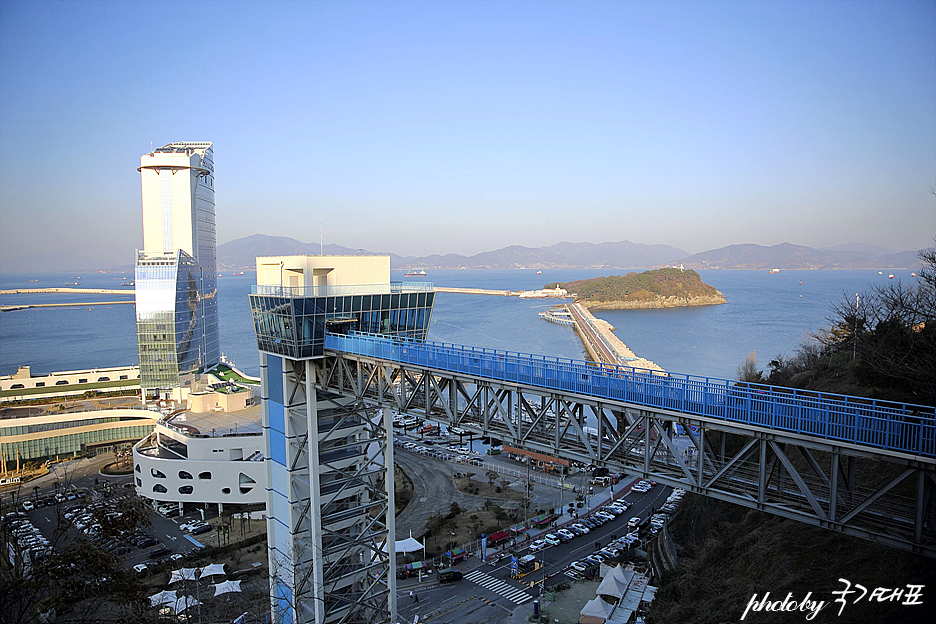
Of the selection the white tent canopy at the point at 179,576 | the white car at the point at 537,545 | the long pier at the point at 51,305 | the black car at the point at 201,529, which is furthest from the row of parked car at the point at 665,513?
the long pier at the point at 51,305

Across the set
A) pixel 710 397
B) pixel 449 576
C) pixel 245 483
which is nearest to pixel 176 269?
pixel 245 483

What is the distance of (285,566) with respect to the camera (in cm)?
1562

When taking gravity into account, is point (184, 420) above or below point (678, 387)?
below

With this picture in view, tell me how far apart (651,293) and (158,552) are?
111 metres

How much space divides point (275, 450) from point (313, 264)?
204 inches

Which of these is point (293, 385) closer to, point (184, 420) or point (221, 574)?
point (221, 574)

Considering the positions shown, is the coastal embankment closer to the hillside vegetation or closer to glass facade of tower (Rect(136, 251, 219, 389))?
the hillside vegetation

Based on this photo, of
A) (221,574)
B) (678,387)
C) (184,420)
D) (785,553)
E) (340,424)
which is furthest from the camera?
(184,420)

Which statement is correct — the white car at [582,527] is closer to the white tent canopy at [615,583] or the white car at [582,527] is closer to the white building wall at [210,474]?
the white tent canopy at [615,583]

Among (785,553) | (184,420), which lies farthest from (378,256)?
(184,420)

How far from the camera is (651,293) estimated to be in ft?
397

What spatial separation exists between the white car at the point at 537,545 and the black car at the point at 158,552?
49.8 ft

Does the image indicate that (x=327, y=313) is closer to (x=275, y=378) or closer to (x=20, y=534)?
(x=275, y=378)

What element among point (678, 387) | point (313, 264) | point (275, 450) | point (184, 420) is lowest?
point (184, 420)
